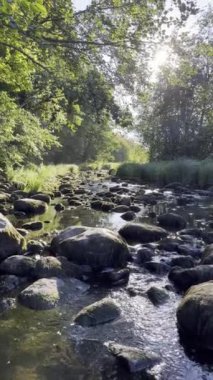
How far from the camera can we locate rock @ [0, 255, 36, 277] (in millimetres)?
6719

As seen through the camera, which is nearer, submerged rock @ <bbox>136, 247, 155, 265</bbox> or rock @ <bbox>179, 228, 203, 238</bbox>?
submerged rock @ <bbox>136, 247, 155, 265</bbox>

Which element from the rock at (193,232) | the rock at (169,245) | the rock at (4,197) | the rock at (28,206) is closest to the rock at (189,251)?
the rock at (169,245)

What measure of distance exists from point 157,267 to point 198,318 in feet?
8.24

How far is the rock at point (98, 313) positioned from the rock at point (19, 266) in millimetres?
1644

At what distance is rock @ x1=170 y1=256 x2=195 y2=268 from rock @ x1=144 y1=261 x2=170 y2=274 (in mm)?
207

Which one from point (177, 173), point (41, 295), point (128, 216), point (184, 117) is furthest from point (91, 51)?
point (184, 117)

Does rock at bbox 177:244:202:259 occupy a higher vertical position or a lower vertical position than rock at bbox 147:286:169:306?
lower

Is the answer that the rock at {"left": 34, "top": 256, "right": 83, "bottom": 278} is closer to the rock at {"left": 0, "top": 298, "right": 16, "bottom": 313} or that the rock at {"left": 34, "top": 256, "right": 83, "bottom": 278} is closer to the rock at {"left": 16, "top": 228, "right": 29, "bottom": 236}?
the rock at {"left": 0, "top": 298, "right": 16, "bottom": 313}

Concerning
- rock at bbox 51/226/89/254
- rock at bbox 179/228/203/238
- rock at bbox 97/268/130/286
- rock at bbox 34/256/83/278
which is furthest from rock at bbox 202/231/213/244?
rock at bbox 34/256/83/278

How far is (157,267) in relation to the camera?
287 inches

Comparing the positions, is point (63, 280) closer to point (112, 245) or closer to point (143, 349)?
point (112, 245)

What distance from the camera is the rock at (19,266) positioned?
672cm

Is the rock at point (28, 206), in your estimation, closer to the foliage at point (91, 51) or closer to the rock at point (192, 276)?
the foliage at point (91, 51)

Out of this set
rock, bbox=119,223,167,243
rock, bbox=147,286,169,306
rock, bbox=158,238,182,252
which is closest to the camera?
rock, bbox=147,286,169,306
